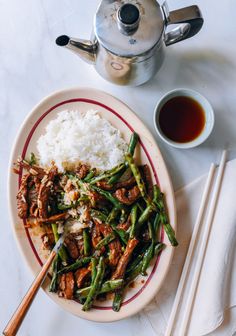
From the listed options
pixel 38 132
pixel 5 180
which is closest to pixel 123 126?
pixel 38 132

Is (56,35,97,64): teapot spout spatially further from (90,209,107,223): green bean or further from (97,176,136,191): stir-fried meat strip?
(90,209,107,223): green bean

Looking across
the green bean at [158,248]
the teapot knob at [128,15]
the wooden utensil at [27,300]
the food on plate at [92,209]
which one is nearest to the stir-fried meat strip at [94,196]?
the food on plate at [92,209]

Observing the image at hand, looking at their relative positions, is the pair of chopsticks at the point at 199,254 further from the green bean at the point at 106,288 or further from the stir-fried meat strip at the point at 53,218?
the stir-fried meat strip at the point at 53,218

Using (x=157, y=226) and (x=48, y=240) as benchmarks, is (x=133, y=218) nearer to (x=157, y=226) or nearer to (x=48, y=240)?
(x=157, y=226)

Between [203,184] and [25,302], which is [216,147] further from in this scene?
[25,302]

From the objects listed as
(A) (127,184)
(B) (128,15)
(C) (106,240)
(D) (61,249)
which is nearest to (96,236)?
(C) (106,240)

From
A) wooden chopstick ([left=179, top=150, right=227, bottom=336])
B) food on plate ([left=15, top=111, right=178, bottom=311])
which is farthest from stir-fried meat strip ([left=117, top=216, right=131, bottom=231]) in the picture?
wooden chopstick ([left=179, top=150, right=227, bottom=336])
